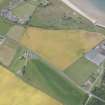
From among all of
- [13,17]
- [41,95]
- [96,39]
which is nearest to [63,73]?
[41,95]

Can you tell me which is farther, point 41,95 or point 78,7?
point 78,7

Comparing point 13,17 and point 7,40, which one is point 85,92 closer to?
point 7,40

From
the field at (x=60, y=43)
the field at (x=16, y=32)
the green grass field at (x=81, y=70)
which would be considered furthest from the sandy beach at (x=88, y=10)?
the field at (x=16, y=32)

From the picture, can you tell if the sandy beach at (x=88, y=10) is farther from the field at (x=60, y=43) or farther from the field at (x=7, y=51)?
the field at (x=7, y=51)

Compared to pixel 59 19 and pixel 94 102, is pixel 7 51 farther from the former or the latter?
pixel 94 102

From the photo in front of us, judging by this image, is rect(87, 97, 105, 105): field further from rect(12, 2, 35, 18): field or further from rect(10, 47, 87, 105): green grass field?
rect(12, 2, 35, 18): field

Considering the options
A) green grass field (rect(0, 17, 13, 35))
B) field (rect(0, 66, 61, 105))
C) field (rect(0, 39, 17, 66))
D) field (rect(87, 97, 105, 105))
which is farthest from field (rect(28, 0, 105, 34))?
field (rect(87, 97, 105, 105))
